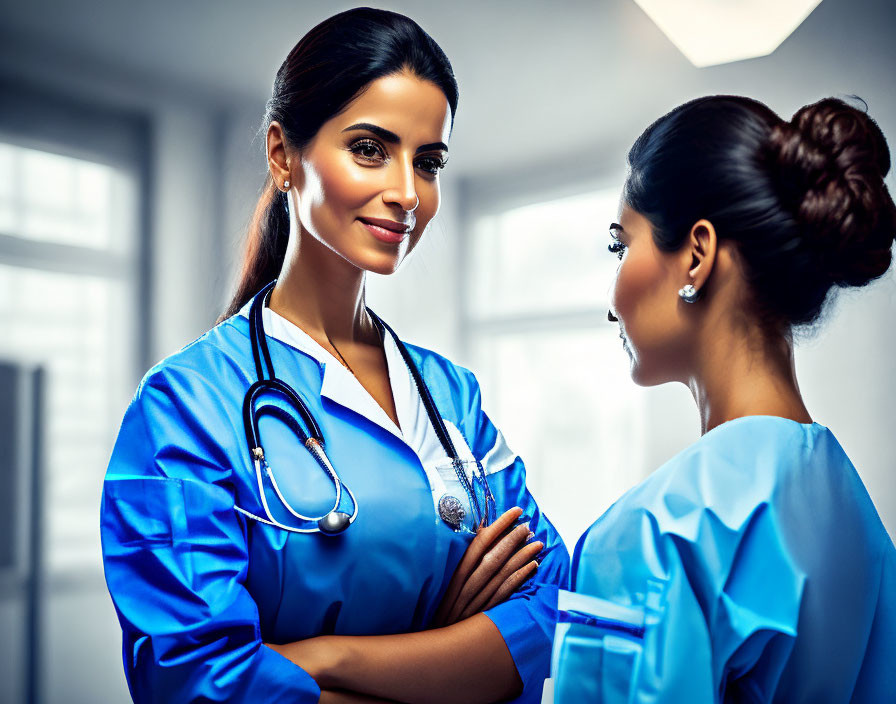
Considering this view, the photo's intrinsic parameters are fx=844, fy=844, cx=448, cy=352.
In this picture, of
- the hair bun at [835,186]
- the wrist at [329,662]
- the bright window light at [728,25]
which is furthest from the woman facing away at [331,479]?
the bright window light at [728,25]

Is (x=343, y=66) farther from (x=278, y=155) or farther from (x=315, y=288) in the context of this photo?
(x=315, y=288)

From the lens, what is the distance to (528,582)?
1.32 meters

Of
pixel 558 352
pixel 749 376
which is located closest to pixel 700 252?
pixel 749 376

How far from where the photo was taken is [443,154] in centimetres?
132

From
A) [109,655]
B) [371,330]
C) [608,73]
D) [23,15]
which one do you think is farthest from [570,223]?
[109,655]

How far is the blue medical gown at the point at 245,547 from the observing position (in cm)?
102

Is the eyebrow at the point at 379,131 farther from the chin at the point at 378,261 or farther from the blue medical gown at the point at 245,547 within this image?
the blue medical gown at the point at 245,547

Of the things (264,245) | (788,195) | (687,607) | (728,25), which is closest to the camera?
(687,607)

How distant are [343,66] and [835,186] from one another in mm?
698

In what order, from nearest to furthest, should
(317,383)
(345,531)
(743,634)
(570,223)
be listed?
(743,634), (345,531), (317,383), (570,223)

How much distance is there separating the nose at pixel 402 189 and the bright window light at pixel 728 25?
4.84ft

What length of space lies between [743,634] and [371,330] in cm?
82

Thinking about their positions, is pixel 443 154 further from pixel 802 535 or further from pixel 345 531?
pixel 802 535

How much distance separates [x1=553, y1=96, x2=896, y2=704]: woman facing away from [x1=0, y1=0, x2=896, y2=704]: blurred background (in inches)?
41.7
